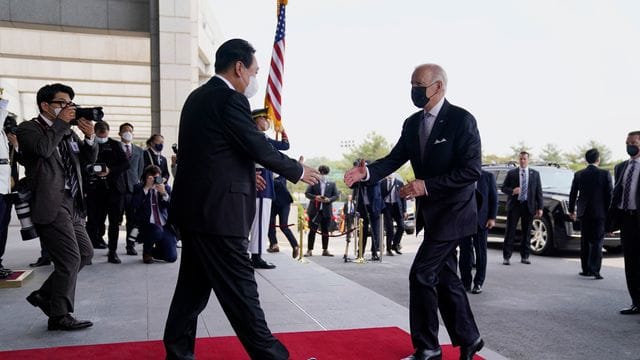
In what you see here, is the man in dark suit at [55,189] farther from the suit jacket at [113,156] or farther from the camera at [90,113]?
the suit jacket at [113,156]

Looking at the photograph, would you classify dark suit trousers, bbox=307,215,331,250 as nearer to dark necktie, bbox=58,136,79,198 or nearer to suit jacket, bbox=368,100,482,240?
dark necktie, bbox=58,136,79,198

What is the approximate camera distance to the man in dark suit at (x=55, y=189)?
4.44 m

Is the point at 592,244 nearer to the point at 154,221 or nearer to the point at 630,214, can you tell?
the point at 630,214

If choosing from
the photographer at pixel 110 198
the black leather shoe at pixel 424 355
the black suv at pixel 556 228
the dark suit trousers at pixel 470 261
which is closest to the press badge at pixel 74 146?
the photographer at pixel 110 198

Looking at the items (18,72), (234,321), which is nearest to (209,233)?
(234,321)

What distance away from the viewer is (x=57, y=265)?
14.9 feet

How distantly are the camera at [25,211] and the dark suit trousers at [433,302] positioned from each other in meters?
3.20

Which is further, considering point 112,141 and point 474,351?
point 112,141

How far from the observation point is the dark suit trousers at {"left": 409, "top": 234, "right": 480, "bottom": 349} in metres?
3.88

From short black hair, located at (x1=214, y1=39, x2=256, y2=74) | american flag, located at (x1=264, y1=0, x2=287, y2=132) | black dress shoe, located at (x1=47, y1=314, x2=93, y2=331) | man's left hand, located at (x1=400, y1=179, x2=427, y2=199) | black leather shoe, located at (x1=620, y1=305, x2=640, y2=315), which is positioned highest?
american flag, located at (x1=264, y1=0, x2=287, y2=132)

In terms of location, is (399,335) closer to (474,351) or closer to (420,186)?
(474,351)

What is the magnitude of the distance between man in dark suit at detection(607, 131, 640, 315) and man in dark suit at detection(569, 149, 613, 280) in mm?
1885

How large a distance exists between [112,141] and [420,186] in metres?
5.47

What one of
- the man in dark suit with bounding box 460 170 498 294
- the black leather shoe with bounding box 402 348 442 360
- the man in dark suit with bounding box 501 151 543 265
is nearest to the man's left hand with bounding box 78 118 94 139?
the black leather shoe with bounding box 402 348 442 360
